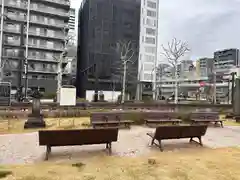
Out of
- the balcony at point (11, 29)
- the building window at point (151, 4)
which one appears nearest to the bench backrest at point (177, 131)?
the balcony at point (11, 29)

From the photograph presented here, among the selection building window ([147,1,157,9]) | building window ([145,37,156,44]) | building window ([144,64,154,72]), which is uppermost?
building window ([147,1,157,9])

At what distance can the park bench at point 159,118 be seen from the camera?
466 inches

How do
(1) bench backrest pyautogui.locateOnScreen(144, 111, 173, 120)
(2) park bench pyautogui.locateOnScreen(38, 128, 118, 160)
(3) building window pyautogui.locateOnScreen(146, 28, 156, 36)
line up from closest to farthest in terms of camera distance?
(2) park bench pyautogui.locateOnScreen(38, 128, 118, 160), (1) bench backrest pyautogui.locateOnScreen(144, 111, 173, 120), (3) building window pyautogui.locateOnScreen(146, 28, 156, 36)

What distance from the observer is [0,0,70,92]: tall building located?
50.0m

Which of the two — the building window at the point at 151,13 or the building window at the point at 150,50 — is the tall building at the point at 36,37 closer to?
the building window at the point at 151,13

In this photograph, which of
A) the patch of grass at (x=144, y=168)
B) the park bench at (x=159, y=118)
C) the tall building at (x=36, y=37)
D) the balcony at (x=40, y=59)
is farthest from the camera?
the balcony at (x=40, y=59)

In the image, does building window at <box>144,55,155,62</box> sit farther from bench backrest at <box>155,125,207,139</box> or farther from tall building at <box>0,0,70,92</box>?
bench backrest at <box>155,125,207,139</box>

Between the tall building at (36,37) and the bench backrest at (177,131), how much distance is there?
152 feet

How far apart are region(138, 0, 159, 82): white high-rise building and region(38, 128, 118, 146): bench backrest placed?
5329 centimetres

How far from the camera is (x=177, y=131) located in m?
7.34

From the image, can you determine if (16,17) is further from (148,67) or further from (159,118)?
(159,118)

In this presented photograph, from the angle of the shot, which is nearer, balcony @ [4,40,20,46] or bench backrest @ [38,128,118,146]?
bench backrest @ [38,128,118,146]

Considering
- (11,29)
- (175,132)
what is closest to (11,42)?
(11,29)

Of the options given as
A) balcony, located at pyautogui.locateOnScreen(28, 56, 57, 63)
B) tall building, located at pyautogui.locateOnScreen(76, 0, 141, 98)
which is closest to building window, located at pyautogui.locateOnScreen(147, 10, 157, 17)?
tall building, located at pyautogui.locateOnScreen(76, 0, 141, 98)
